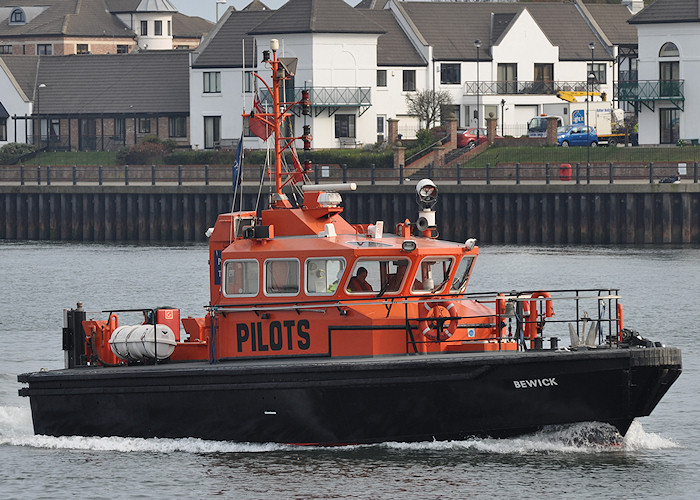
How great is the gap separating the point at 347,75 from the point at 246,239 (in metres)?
55.9

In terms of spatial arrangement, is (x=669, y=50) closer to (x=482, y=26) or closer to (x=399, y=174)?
(x=482, y=26)

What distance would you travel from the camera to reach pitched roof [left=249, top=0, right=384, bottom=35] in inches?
2948

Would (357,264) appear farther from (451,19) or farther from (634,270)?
(451,19)

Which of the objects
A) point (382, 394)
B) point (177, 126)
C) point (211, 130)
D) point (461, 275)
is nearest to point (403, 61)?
point (211, 130)

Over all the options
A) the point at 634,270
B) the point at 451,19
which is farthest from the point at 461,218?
the point at 451,19

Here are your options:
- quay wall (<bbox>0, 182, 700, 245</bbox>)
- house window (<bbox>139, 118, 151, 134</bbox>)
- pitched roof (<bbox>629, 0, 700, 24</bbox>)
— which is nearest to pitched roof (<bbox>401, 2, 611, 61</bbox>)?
pitched roof (<bbox>629, 0, 700, 24</bbox>)

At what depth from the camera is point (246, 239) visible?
20391 millimetres

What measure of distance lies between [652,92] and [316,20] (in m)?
17.8

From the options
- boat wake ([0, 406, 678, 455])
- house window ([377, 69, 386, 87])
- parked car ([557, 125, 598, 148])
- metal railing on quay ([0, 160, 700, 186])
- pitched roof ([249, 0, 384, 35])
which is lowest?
boat wake ([0, 406, 678, 455])

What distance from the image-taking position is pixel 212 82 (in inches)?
3095

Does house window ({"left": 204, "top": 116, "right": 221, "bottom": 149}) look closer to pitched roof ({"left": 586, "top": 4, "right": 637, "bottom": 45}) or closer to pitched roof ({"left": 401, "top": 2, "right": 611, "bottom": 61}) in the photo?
pitched roof ({"left": 401, "top": 2, "right": 611, "bottom": 61})

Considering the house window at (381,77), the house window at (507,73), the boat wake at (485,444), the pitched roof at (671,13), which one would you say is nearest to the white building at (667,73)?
the pitched roof at (671,13)

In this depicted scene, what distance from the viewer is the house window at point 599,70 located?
82500 millimetres

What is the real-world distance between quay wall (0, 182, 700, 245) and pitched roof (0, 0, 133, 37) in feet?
179
